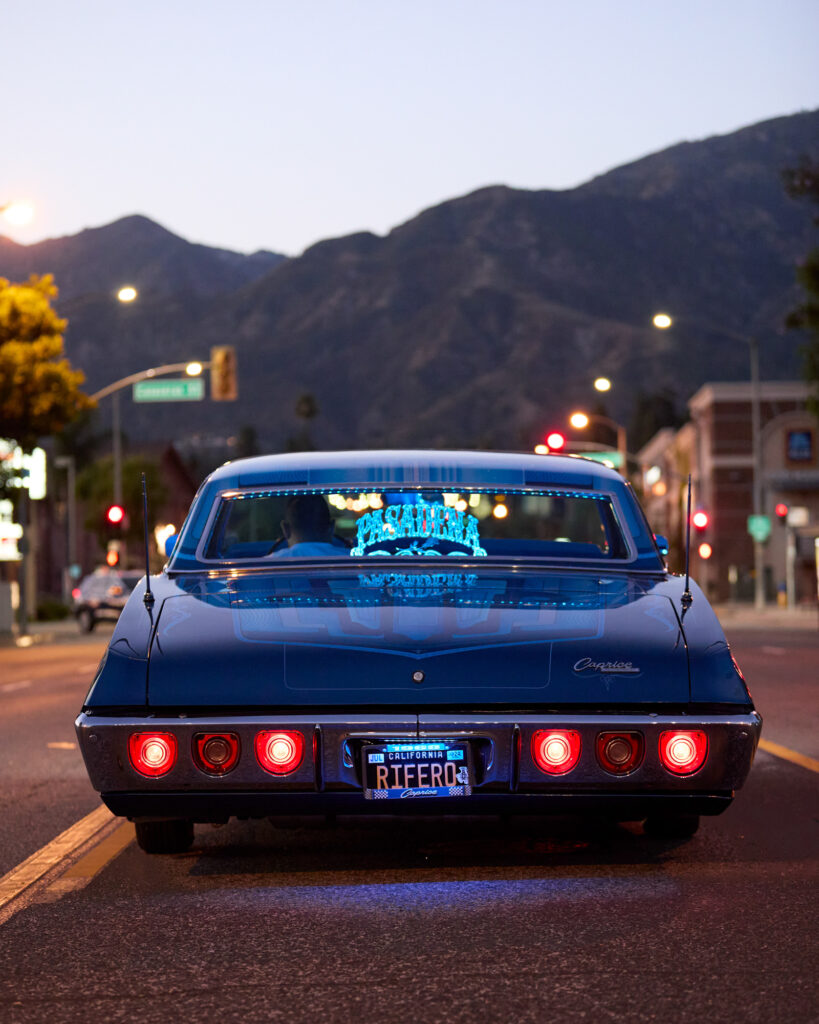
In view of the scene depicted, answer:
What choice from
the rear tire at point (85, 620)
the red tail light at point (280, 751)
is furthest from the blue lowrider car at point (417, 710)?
the rear tire at point (85, 620)

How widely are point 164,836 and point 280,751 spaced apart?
47.6 inches

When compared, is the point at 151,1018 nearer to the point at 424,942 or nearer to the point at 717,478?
the point at 424,942

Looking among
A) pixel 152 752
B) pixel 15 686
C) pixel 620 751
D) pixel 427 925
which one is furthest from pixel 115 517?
pixel 427 925

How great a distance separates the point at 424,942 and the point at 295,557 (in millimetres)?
2137

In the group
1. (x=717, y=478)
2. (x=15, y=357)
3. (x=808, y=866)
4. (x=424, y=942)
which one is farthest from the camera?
(x=717, y=478)

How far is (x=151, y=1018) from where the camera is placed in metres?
4.16

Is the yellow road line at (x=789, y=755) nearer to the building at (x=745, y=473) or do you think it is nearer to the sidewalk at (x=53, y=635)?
the sidewalk at (x=53, y=635)

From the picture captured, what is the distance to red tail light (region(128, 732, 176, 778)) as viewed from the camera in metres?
5.43

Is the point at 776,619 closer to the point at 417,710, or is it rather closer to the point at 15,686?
the point at 15,686

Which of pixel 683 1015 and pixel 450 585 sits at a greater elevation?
pixel 450 585

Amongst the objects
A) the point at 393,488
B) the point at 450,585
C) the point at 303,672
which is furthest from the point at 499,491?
the point at 303,672

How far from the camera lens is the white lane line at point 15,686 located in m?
18.3

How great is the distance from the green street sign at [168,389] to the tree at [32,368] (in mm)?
4630

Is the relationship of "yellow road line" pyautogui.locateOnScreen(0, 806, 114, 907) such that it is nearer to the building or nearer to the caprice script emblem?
Answer: the caprice script emblem
